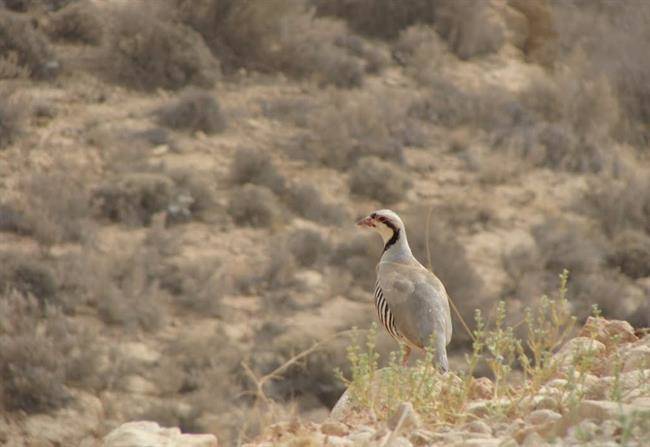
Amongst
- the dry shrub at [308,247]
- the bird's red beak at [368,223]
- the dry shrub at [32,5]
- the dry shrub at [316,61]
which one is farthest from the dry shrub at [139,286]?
the dry shrub at [316,61]

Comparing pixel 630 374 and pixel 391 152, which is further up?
pixel 630 374

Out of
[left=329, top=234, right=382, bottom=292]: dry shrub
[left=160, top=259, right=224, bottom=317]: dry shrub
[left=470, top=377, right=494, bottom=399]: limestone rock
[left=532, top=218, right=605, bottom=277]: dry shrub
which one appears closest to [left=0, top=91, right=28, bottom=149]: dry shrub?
[left=160, top=259, right=224, bottom=317]: dry shrub

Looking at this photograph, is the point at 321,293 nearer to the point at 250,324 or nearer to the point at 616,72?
the point at 250,324

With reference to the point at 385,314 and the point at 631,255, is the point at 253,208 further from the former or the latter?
the point at 385,314

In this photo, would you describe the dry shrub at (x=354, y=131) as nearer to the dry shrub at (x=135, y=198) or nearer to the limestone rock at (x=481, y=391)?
the dry shrub at (x=135, y=198)

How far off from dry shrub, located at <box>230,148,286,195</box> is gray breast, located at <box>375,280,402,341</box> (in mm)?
8876

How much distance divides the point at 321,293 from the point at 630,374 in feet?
30.9

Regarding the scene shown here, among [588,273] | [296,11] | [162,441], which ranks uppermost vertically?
[162,441]

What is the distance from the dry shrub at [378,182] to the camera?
16812mm

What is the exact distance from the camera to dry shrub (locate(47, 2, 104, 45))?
1817 cm

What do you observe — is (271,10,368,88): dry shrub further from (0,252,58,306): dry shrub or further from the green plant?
the green plant

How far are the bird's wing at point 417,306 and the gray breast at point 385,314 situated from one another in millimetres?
39

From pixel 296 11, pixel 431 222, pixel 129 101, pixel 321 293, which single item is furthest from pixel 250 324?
pixel 296 11

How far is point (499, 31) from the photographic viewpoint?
21.5 meters
